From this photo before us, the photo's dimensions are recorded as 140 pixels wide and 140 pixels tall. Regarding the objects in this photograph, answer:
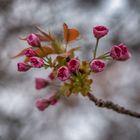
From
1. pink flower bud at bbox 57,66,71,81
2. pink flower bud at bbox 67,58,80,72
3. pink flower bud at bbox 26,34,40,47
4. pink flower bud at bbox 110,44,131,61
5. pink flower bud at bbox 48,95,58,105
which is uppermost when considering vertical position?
pink flower bud at bbox 26,34,40,47

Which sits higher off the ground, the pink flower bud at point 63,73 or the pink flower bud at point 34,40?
the pink flower bud at point 34,40

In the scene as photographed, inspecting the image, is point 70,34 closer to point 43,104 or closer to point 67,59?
point 67,59

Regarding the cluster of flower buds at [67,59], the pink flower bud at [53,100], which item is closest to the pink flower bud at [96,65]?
the cluster of flower buds at [67,59]

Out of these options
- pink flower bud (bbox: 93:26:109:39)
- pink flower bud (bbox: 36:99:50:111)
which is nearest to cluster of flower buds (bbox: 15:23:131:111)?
pink flower bud (bbox: 93:26:109:39)

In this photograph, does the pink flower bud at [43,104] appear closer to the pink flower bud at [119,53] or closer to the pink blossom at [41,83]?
the pink blossom at [41,83]

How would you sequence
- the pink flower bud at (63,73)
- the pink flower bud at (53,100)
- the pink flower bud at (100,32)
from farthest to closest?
the pink flower bud at (53,100), the pink flower bud at (100,32), the pink flower bud at (63,73)

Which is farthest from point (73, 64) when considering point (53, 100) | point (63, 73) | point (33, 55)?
point (53, 100)

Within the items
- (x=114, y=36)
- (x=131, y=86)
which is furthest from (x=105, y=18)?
(x=131, y=86)

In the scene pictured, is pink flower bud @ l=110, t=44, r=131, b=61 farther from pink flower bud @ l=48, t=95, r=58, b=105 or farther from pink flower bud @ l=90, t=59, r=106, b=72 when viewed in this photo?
pink flower bud @ l=48, t=95, r=58, b=105

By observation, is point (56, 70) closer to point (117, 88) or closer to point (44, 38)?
point (44, 38)
